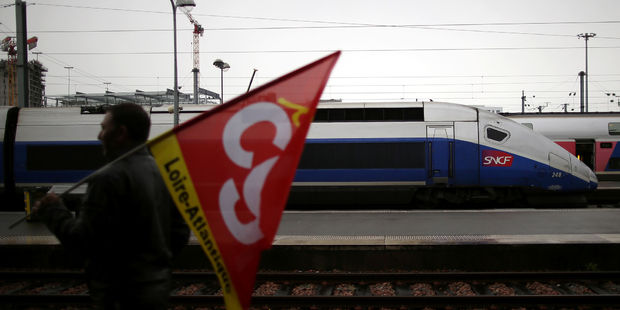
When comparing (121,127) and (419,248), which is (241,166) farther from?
(419,248)

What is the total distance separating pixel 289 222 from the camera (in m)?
8.73

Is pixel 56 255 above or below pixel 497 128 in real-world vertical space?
below

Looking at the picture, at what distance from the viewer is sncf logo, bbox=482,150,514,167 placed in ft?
36.4

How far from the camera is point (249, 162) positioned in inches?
82.8

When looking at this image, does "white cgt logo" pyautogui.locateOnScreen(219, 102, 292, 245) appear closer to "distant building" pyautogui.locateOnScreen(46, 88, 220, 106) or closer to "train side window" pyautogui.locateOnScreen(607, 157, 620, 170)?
"train side window" pyautogui.locateOnScreen(607, 157, 620, 170)

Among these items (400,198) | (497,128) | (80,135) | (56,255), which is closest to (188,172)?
(56,255)

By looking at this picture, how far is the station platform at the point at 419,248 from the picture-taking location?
251 inches

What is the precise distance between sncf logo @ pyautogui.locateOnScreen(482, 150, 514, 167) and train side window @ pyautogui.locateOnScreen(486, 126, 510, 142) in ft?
1.17

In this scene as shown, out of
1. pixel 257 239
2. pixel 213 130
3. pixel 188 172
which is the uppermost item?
pixel 213 130

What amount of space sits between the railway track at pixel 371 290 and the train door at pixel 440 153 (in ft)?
17.8

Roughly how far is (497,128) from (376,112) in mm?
3268

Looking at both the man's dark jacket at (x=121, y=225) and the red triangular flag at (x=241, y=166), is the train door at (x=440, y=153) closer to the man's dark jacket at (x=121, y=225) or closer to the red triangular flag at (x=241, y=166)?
the red triangular flag at (x=241, y=166)

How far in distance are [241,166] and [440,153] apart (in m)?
9.91

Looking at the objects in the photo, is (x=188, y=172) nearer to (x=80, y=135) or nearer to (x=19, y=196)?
(x=80, y=135)
